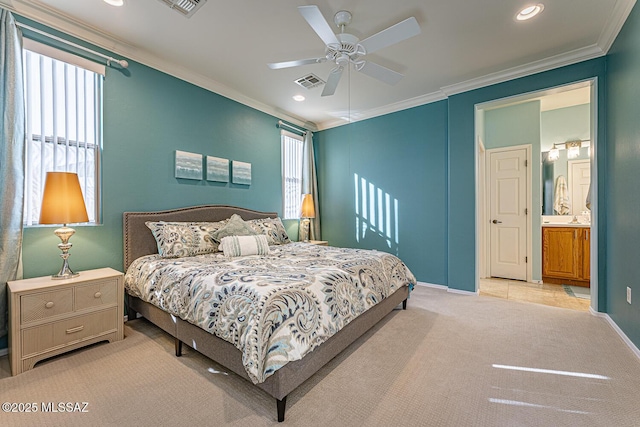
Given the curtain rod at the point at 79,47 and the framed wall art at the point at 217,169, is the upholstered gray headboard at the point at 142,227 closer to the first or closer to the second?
the framed wall art at the point at 217,169

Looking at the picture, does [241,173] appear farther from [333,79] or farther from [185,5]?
[185,5]

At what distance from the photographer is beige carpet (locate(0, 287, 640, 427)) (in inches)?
58.7

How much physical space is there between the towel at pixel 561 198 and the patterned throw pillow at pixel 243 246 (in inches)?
197

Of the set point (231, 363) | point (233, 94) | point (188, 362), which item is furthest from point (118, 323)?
point (233, 94)

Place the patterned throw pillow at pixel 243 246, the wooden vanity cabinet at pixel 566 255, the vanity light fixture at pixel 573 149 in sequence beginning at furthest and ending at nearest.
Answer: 1. the vanity light fixture at pixel 573 149
2. the wooden vanity cabinet at pixel 566 255
3. the patterned throw pillow at pixel 243 246

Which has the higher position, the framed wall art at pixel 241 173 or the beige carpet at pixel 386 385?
the framed wall art at pixel 241 173

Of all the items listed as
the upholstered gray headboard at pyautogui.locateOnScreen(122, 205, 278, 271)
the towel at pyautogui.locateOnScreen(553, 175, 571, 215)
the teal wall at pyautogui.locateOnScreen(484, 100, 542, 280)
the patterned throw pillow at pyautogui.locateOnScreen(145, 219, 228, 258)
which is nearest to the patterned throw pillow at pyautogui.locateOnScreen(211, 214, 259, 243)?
the patterned throw pillow at pyautogui.locateOnScreen(145, 219, 228, 258)

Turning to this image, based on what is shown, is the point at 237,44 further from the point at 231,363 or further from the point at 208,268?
the point at 231,363

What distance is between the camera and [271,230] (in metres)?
3.73

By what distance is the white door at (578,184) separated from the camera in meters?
4.57

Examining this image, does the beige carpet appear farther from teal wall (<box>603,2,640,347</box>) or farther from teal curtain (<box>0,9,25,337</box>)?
teal curtain (<box>0,9,25,337</box>)

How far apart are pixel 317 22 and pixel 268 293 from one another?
1.91m

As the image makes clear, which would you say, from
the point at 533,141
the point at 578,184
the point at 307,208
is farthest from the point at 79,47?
the point at 578,184

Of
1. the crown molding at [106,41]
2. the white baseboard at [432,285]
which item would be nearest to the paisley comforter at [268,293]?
the white baseboard at [432,285]
